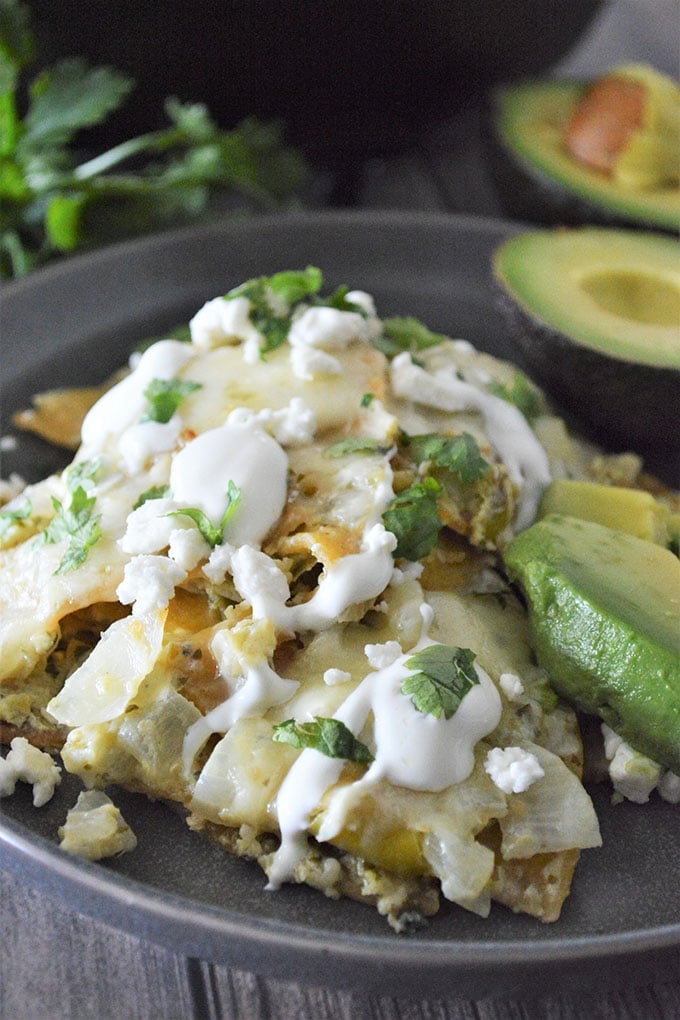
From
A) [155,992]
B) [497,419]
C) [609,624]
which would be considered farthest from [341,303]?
Result: [155,992]

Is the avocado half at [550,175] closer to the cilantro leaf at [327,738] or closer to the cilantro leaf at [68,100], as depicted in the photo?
the cilantro leaf at [68,100]

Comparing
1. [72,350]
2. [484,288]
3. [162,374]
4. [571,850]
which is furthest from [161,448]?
[484,288]

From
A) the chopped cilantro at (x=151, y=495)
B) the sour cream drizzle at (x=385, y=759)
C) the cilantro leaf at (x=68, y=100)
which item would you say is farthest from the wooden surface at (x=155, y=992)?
the cilantro leaf at (x=68, y=100)

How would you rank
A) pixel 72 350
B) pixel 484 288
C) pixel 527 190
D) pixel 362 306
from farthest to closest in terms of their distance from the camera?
pixel 527 190 < pixel 484 288 < pixel 72 350 < pixel 362 306

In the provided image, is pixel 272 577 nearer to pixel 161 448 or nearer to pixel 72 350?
pixel 161 448

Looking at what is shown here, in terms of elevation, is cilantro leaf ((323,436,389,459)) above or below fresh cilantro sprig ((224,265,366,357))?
below

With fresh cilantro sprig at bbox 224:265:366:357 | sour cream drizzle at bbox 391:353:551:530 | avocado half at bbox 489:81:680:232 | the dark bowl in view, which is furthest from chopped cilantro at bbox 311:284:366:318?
the dark bowl

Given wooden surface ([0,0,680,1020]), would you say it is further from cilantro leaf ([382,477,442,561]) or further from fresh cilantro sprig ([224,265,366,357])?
fresh cilantro sprig ([224,265,366,357])

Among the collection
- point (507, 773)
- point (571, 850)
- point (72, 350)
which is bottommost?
point (571, 850)
